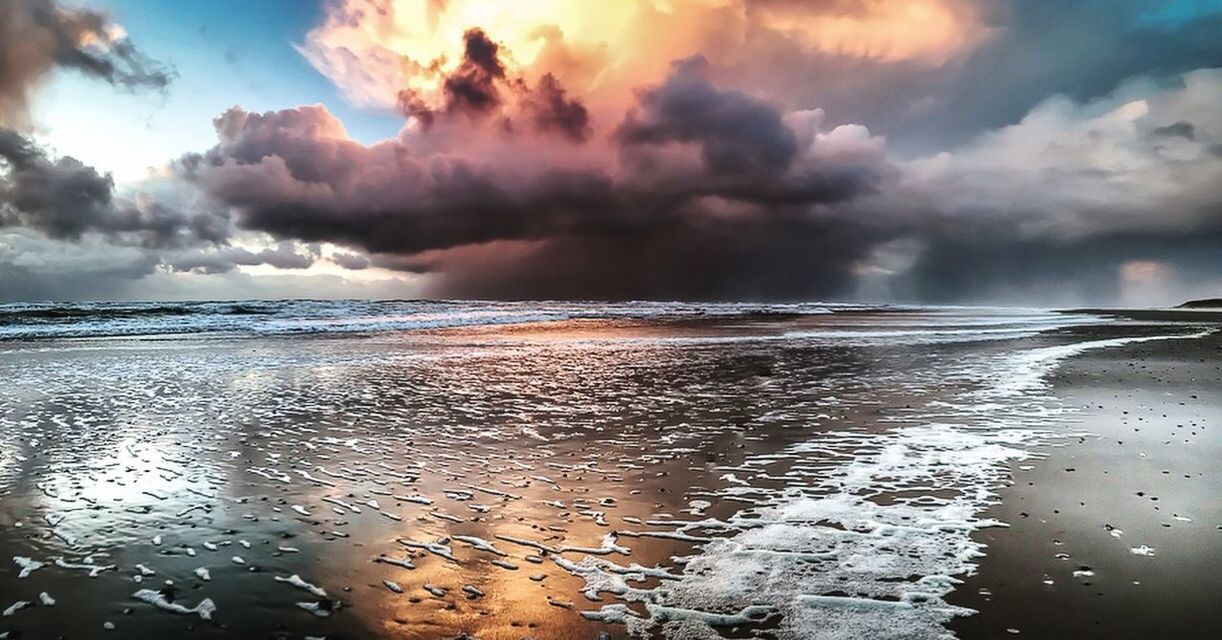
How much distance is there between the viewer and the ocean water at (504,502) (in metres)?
4.90

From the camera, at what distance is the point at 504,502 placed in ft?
24.5

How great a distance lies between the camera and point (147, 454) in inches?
385

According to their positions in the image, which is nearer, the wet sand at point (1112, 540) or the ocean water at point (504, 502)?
the wet sand at point (1112, 540)

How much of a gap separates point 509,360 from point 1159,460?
58.9 ft

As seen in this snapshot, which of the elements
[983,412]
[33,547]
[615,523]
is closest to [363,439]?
[33,547]

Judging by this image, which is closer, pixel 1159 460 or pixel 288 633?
pixel 288 633

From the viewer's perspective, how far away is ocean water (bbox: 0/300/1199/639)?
490 cm

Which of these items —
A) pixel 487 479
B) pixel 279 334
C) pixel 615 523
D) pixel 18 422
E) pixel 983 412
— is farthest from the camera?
pixel 279 334

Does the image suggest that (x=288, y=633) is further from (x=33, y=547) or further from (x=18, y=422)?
(x=18, y=422)

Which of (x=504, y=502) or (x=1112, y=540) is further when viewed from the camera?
(x=504, y=502)

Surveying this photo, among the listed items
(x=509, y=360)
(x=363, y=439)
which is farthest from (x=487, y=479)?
(x=509, y=360)

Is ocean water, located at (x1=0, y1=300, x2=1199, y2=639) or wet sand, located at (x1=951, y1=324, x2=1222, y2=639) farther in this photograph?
ocean water, located at (x1=0, y1=300, x2=1199, y2=639)

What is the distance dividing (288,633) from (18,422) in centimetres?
1136

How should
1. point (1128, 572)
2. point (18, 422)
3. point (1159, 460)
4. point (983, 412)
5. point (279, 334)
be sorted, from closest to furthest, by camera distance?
point (1128, 572) → point (1159, 460) → point (18, 422) → point (983, 412) → point (279, 334)
